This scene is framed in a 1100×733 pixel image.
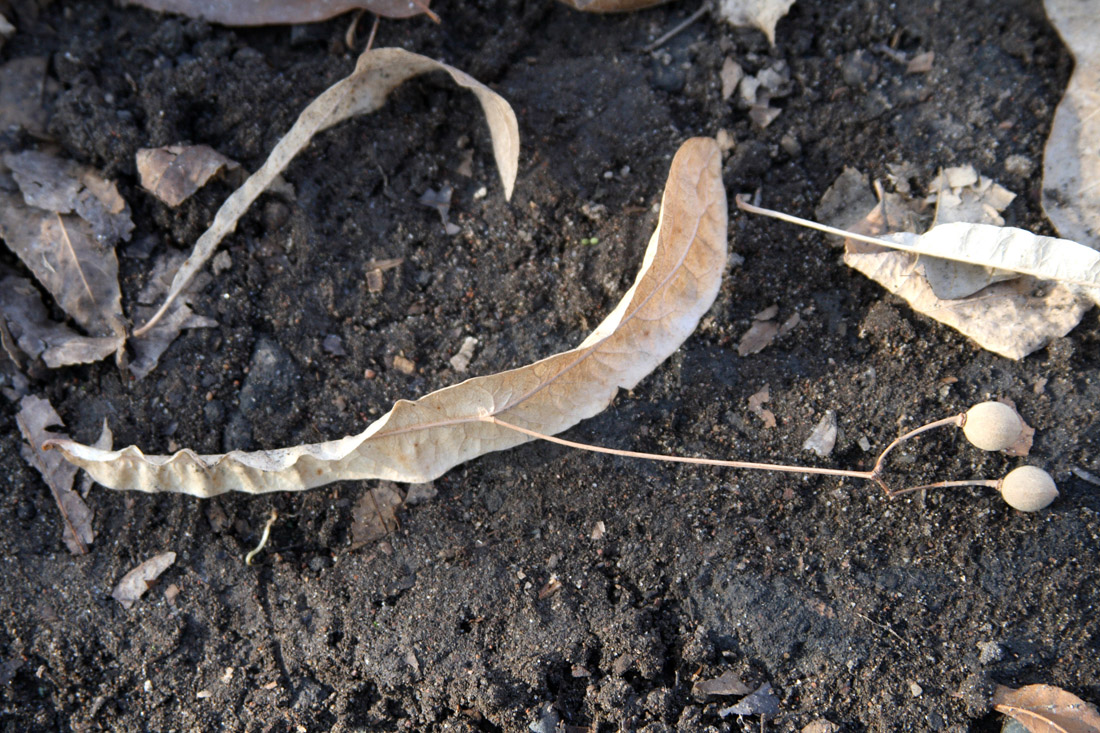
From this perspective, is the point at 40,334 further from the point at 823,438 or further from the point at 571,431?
the point at 823,438

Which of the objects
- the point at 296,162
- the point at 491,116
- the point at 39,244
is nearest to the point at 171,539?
the point at 39,244

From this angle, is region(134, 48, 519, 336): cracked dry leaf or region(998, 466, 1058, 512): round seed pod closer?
region(998, 466, 1058, 512): round seed pod

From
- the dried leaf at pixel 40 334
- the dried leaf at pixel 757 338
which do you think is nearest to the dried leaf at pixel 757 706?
the dried leaf at pixel 757 338

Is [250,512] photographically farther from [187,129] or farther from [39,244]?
[187,129]

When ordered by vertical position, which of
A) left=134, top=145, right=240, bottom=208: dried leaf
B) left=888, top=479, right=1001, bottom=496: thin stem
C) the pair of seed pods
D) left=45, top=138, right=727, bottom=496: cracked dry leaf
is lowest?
left=888, top=479, right=1001, bottom=496: thin stem

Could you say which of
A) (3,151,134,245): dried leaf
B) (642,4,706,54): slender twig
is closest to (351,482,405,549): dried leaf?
(3,151,134,245): dried leaf

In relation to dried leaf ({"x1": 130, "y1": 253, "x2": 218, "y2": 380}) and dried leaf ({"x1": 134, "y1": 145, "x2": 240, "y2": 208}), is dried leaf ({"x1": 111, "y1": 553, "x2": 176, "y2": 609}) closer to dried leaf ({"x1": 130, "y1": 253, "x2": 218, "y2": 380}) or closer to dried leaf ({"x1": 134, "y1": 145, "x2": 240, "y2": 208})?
dried leaf ({"x1": 130, "y1": 253, "x2": 218, "y2": 380})

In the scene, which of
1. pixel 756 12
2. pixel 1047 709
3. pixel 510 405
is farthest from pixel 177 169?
pixel 1047 709
